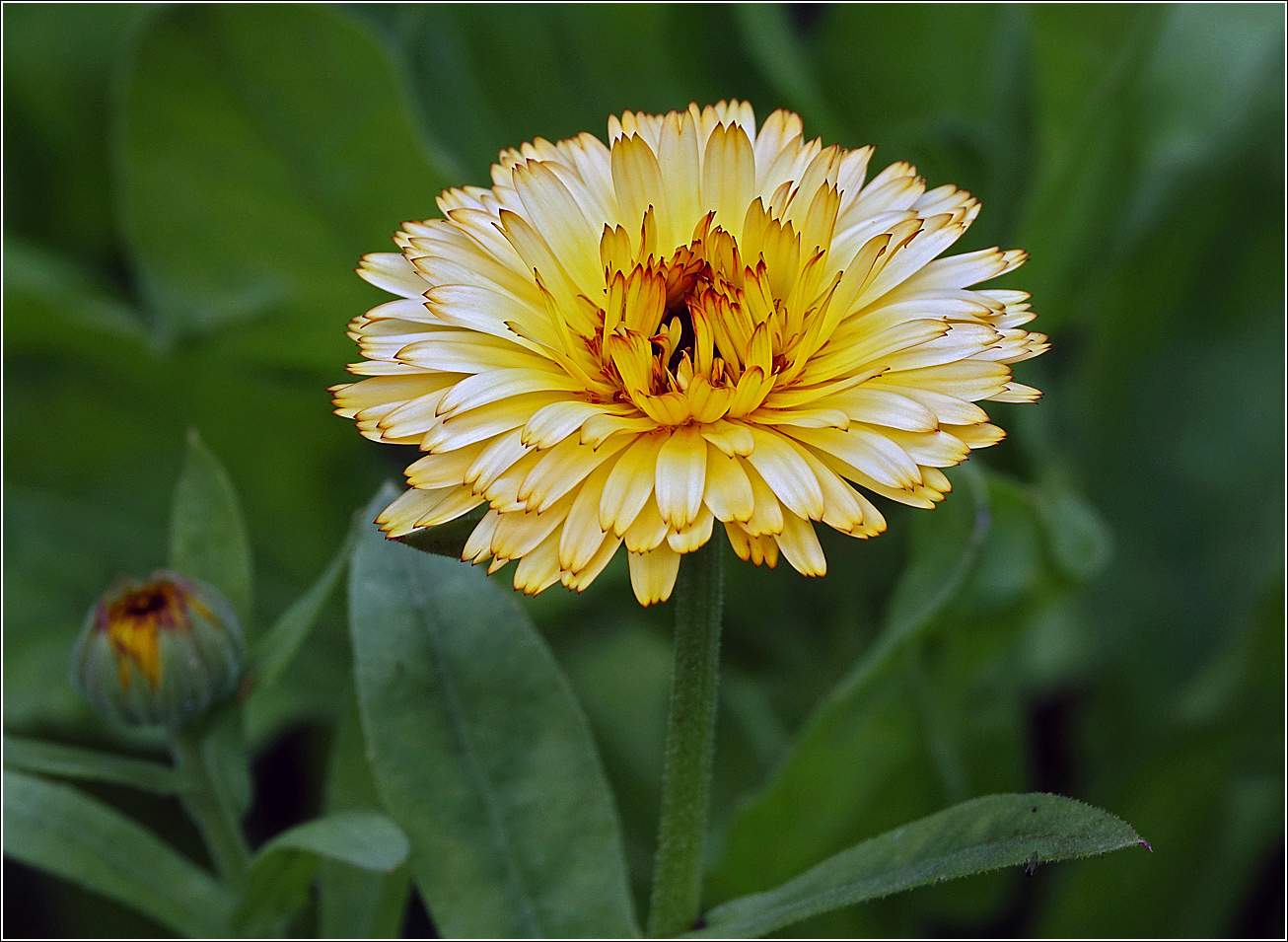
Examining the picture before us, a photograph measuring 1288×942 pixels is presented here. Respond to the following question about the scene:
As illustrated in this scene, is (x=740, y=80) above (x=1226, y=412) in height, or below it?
above

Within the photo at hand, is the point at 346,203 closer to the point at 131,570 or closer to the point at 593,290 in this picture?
the point at 131,570

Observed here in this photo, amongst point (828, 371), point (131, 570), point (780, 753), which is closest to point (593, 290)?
point (828, 371)

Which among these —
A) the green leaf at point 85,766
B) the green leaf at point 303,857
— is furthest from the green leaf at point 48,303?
the green leaf at point 303,857

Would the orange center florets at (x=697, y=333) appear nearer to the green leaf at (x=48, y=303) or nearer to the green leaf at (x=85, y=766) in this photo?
Result: the green leaf at (x=85, y=766)

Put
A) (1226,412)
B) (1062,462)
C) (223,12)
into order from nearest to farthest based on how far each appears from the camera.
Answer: (223,12) → (1062,462) → (1226,412)

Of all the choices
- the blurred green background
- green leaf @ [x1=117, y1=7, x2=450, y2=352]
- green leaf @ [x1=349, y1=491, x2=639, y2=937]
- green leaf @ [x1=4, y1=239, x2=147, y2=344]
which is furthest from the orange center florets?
green leaf @ [x1=4, y1=239, x2=147, y2=344]

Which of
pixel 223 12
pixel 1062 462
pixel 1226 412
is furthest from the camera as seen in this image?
pixel 1226 412

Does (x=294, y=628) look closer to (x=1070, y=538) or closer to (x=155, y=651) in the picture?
(x=155, y=651)
